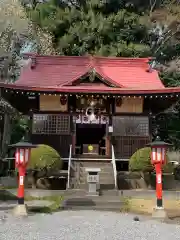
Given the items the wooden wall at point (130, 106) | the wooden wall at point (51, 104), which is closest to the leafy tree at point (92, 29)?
the wooden wall at point (130, 106)

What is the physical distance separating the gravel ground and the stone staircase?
5.01 meters

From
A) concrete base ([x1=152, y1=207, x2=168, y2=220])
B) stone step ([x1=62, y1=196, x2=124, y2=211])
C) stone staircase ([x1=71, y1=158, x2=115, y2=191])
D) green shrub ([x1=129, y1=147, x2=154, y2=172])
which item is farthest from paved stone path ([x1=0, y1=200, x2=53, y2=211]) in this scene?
green shrub ([x1=129, y1=147, x2=154, y2=172])

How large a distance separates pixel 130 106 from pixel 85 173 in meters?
4.80

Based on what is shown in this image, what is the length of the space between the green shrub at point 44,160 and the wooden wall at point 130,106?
516 cm

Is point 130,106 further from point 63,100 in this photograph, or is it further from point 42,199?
point 42,199

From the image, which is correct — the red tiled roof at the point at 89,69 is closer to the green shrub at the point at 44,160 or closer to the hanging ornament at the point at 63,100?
the hanging ornament at the point at 63,100

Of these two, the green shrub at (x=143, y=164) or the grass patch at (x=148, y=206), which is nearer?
the grass patch at (x=148, y=206)

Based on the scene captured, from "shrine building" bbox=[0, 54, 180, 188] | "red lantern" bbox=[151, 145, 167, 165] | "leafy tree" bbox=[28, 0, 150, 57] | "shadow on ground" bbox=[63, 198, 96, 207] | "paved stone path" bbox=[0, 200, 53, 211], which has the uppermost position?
"leafy tree" bbox=[28, 0, 150, 57]

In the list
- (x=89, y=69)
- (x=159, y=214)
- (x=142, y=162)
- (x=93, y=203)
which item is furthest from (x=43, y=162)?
(x=89, y=69)

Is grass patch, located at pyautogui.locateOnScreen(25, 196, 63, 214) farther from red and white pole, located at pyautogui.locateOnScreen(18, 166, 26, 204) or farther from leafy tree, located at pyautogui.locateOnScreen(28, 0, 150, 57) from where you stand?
leafy tree, located at pyautogui.locateOnScreen(28, 0, 150, 57)

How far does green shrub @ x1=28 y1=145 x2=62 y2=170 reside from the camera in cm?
1602

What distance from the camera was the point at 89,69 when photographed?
20.5m

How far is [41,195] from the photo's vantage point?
15.2 m

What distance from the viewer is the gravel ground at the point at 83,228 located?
7.96m
